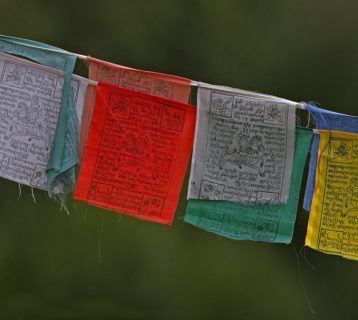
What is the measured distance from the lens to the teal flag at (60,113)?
157 cm

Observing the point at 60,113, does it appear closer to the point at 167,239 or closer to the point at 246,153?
the point at 246,153

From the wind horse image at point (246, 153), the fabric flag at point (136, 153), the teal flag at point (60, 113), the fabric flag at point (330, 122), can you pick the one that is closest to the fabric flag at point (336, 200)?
the fabric flag at point (330, 122)

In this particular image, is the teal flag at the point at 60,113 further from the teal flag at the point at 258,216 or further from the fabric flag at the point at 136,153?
the teal flag at the point at 258,216

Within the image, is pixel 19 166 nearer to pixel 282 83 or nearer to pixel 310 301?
pixel 282 83

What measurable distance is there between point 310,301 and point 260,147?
1.38 metres

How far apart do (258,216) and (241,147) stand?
0.19m

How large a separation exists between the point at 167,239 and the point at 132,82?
1.25m

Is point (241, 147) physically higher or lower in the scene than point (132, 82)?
lower

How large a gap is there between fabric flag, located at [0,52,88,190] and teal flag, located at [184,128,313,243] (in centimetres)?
41

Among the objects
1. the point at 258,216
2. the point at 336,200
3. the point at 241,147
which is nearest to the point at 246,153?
the point at 241,147

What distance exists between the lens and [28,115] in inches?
63.2

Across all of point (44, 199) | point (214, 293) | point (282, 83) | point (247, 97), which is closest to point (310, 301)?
point (214, 293)

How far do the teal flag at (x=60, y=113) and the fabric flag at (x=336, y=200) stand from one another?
0.64 meters

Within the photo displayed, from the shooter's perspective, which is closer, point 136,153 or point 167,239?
point 136,153
